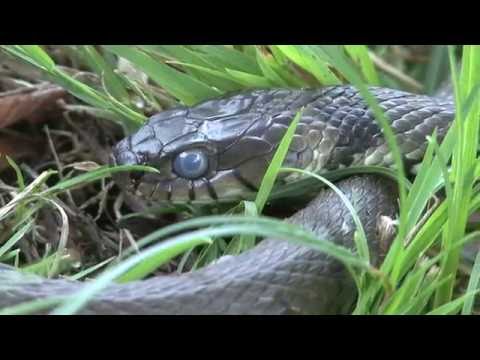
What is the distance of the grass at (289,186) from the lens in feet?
5.28

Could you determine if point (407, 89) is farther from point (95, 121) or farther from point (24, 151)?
point (24, 151)

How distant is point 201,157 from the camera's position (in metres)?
2.40

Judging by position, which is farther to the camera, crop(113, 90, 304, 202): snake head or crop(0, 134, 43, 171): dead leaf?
crop(0, 134, 43, 171): dead leaf

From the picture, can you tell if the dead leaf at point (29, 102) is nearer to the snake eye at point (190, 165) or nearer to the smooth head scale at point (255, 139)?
the smooth head scale at point (255, 139)

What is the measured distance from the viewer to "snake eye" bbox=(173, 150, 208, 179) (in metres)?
2.38

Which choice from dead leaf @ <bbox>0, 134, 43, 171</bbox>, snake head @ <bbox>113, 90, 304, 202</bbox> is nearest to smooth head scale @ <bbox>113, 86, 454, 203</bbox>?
snake head @ <bbox>113, 90, 304, 202</bbox>

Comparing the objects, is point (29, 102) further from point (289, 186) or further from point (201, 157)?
point (289, 186)

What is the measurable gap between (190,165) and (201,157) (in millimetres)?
39

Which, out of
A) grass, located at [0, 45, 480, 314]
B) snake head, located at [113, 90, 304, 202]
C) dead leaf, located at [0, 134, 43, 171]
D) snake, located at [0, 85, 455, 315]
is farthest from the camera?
dead leaf, located at [0, 134, 43, 171]

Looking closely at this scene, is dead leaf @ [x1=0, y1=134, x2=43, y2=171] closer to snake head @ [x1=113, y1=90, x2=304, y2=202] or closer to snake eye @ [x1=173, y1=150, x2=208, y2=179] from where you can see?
snake head @ [x1=113, y1=90, x2=304, y2=202]

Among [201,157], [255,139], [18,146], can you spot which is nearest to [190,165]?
[201,157]

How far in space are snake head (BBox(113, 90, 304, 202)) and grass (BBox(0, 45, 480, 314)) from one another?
9cm

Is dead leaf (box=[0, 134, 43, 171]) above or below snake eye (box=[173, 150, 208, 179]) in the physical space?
above
